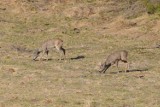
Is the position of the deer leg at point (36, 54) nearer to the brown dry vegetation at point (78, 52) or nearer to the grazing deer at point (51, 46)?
the grazing deer at point (51, 46)

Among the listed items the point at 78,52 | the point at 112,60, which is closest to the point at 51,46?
the point at 78,52

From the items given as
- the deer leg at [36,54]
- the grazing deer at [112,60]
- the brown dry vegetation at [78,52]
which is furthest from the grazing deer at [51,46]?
the grazing deer at [112,60]

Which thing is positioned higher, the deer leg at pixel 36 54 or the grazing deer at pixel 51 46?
the grazing deer at pixel 51 46

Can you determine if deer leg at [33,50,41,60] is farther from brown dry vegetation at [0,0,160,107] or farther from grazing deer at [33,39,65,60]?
brown dry vegetation at [0,0,160,107]

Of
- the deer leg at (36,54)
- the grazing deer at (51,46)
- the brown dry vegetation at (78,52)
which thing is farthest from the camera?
the grazing deer at (51,46)

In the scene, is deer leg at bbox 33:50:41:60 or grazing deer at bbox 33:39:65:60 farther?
grazing deer at bbox 33:39:65:60

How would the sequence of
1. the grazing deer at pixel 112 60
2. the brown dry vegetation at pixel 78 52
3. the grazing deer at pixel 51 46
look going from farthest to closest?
the grazing deer at pixel 51 46 < the grazing deer at pixel 112 60 < the brown dry vegetation at pixel 78 52

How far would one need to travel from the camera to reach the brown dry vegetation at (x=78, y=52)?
1750 cm

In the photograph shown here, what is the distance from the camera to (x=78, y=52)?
101 feet

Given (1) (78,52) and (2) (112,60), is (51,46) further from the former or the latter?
(2) (112,60)

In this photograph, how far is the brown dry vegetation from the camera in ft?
57.4

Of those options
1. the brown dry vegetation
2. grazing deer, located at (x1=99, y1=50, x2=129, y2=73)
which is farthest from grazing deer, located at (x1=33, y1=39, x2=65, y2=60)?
grazing deer, located at (x1=99, y1=50, x2=129, y2=73)

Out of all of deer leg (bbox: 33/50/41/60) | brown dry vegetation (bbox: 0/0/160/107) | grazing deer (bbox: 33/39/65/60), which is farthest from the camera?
grazing deer (bbox: 33/39/65/60)

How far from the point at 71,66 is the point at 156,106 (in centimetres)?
983
